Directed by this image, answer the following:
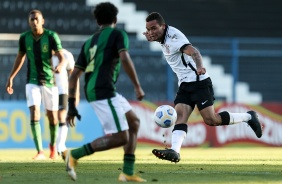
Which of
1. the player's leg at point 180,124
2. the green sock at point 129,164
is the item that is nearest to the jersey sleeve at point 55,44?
the player's leg at point 180,124

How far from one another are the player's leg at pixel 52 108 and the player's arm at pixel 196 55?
332 centimetres

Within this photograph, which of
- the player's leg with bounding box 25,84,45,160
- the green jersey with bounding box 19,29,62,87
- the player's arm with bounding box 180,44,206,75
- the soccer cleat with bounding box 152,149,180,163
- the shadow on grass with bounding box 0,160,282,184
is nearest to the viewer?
the shadow on grass with bounding box 0,160,282,184

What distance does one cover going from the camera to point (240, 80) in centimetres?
2252

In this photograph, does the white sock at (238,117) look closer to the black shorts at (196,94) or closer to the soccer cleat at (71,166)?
the black shorts at (196,94)

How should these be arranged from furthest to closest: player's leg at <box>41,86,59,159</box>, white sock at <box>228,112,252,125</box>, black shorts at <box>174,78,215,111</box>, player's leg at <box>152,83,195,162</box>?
player's leg at <box>41,86,59,159</box>, white sock at <box>228,112,252,125</box>, black shorts at <box>174,78,215,111</box>, player's leg at <box>152,83,195,162</box>

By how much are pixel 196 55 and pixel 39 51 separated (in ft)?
11.6

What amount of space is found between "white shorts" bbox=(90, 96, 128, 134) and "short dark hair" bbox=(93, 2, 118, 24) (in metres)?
0.74

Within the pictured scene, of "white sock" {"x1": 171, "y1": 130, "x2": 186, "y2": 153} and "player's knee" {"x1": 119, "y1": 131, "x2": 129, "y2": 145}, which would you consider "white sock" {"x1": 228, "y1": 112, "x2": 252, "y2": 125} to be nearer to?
"white sock" {"x1": 171, "y1": 130, "x2": 186, "y2": 153}

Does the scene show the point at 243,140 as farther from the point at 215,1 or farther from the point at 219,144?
the point at 215,1

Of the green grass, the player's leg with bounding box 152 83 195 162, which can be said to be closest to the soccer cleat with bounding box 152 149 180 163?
the player's leg with bounding box 152 83 195 162

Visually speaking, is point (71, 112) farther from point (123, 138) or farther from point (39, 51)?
point (39, 51)

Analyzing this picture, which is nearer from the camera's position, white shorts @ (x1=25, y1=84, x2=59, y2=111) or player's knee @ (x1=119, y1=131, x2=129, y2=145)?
player's knee @ (x1=119, y1=131, x2=129, y2=145)

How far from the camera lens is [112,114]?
8375mm

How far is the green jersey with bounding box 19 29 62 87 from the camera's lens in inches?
523
